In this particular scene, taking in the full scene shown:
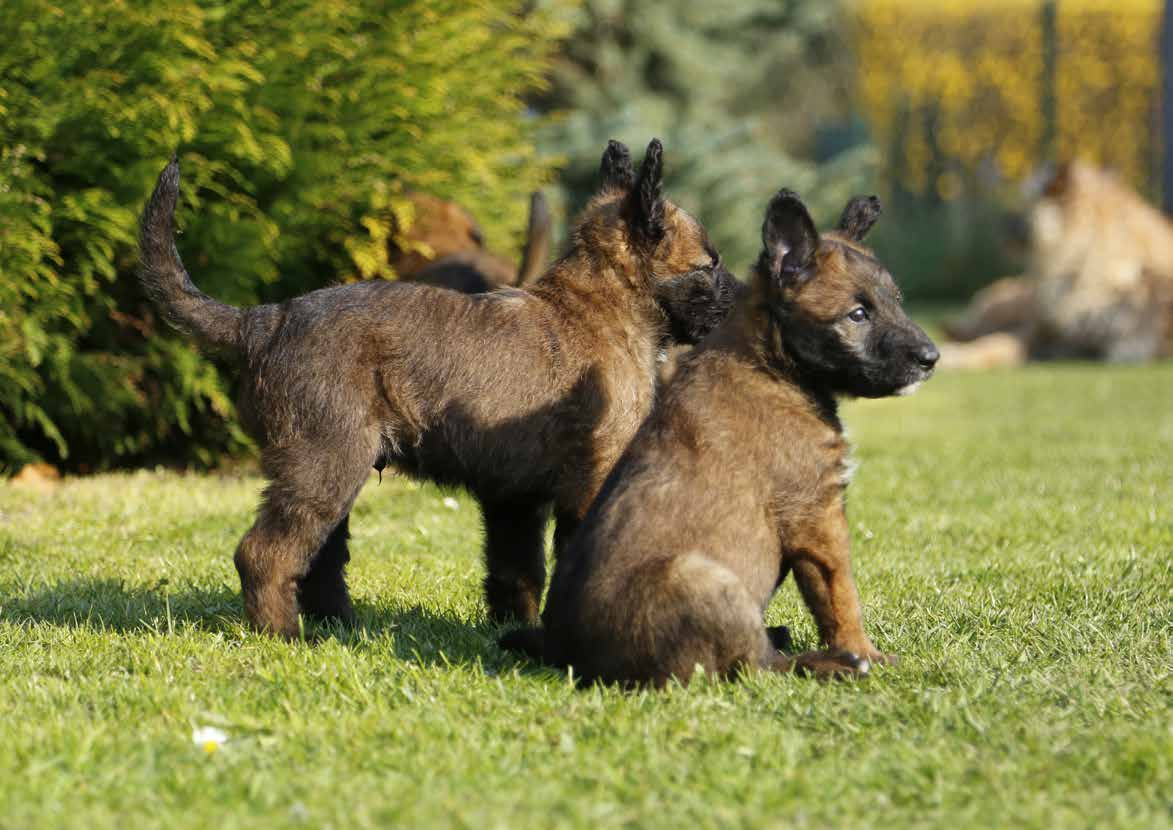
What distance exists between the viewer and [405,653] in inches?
185

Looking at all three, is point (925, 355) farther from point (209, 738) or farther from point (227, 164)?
point (227, 164)

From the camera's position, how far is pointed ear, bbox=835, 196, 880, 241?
4926 mm

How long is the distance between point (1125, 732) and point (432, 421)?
247cm

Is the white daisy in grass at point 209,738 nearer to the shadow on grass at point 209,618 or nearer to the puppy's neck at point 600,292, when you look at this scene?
the shadow on grass at point 209,618

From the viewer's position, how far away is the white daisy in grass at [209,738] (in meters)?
3.64

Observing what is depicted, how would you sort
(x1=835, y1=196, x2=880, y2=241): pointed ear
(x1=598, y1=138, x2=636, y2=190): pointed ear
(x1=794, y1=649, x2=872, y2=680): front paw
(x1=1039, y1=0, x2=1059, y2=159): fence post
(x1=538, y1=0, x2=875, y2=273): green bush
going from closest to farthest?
1. (x1=794, y1=649, x2=872, y2=680): front paw
2. (x1=835, y1=196, x2=880, y2=241): pointed ear
3. (x1=598, y1=138, x2=636, y2=190): pointed ear
4. (x1=538, y1=0, x2=875, y2=273): green bush
5. (x1=1039, y1=0, x2=1059, y2=159): fence post

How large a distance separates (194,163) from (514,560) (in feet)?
12.3

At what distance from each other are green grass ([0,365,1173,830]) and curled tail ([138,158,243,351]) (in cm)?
103

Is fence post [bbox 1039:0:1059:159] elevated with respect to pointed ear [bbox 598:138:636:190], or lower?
elevated

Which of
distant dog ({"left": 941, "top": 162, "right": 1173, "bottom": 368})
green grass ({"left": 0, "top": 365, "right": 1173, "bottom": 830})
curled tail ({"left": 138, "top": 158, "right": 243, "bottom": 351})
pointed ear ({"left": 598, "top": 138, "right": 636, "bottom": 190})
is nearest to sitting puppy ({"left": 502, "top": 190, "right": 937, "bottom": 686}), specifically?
green grass ({"left": 0, "top": 365, "right": 1173, "bottom": 830})

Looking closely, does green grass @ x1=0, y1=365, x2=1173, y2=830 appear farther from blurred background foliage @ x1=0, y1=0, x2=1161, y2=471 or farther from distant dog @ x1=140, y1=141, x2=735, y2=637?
blurred background foliage @ x1=0, y1=0, x2=1161, y2=471

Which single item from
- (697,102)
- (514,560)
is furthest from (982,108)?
(514,560)

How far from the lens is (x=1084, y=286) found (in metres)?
18.6

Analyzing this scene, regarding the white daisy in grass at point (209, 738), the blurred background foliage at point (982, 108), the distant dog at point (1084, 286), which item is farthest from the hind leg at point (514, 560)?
the blurred background foliage at point (982, 108)
